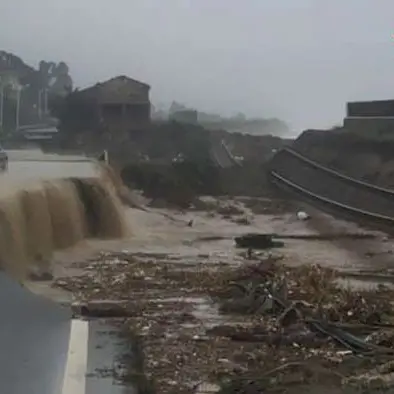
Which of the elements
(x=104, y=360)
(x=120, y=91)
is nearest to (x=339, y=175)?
(x=104, y=360)

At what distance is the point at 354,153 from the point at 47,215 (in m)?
19.7

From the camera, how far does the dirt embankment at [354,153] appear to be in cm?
3288

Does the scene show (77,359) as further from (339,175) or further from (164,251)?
(339,175)

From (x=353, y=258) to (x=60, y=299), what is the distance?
327 inches

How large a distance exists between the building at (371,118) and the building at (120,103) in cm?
1650

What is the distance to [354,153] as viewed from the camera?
36438 millimetres

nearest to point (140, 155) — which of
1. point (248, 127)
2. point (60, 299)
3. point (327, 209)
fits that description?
point (327, 209)

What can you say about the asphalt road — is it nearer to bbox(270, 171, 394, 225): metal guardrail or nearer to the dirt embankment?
bbox(270, 171, 394, 225): metal guardrail

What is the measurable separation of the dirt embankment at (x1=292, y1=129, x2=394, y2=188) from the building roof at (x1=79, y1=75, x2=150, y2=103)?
15.7 meters

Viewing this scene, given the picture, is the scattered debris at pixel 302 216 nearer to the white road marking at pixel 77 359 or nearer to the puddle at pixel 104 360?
the puddle at pixel 104 360

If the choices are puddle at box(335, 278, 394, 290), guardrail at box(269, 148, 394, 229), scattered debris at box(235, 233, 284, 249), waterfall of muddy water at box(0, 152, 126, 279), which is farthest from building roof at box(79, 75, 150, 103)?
puddle at box(335, 278, 394, 290)

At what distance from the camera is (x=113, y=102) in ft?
178

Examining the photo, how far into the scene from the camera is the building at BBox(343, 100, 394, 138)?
36.0m

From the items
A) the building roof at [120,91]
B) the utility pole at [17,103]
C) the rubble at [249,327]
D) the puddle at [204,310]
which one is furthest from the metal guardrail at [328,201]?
the utility pole at [17,103]
